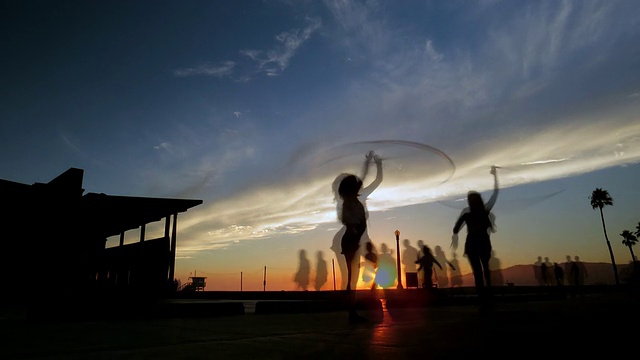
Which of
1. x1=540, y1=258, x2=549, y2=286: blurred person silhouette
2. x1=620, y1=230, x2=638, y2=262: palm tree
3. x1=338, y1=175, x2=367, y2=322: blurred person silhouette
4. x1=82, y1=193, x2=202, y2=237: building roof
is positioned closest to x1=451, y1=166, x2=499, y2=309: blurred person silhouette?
x1=338, y1=175, x2=367, y2=322: blurred person silhouette

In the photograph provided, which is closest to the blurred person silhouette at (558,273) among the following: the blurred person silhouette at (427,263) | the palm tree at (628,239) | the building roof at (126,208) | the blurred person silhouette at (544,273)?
the blurred person silhouette at (544,273)

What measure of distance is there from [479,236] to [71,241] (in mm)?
14026

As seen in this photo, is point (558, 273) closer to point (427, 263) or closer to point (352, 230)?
point (427, 263)

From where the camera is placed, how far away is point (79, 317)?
758 cm

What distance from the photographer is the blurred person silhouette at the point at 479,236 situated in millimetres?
7359

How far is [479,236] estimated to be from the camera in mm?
7469

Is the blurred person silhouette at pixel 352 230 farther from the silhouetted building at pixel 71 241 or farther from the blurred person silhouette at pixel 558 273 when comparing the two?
the blurred person silhouette at pixel 558 273

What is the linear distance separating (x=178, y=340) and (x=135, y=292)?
14643mm

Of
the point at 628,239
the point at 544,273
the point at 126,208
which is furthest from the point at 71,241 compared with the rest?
the point at 628,239

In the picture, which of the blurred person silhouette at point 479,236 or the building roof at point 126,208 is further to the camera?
the building roof at point 126,208

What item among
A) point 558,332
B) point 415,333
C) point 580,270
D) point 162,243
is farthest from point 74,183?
point 580,270

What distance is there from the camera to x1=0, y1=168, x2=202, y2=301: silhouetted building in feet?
46.9

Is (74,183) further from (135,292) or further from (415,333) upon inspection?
(415,333)

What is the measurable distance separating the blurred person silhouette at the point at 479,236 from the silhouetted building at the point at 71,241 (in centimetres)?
1040
